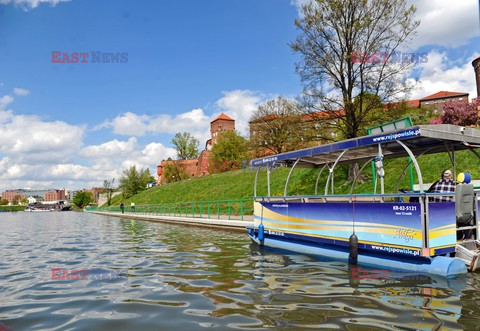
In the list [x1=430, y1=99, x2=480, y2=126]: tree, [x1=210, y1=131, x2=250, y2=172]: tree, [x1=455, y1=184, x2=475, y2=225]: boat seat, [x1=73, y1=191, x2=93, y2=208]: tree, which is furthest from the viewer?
[x1=73, y1=191, x2=93, y2=208]: tree

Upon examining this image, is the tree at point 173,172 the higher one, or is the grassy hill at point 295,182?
the tree at point 173,172

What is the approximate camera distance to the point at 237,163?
226 ft

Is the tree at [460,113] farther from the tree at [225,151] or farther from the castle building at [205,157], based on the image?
the castle building at [205,157]

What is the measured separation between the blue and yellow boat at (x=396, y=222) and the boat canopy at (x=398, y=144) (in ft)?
0.08

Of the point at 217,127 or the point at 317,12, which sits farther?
the point at 217,127

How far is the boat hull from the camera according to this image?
7.37m

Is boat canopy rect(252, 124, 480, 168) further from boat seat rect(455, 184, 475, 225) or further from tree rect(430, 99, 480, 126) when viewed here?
tree rect(430, 99, 480, 126)

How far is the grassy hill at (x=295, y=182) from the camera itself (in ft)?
77.2

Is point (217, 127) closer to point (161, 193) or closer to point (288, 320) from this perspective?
point (161, 193)

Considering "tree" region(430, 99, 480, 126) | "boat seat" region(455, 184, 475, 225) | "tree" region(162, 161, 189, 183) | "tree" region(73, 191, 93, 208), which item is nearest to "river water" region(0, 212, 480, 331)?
"boat seat" region(455, 184, 475, 225)

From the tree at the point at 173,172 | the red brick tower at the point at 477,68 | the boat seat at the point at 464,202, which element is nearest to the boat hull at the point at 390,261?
the boat seat at the point at 464,202

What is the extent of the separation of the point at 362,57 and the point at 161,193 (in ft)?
167

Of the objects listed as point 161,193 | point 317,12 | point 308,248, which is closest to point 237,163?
point 161,193

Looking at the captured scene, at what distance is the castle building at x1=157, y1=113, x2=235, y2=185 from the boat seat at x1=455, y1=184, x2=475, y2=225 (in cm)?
8679
